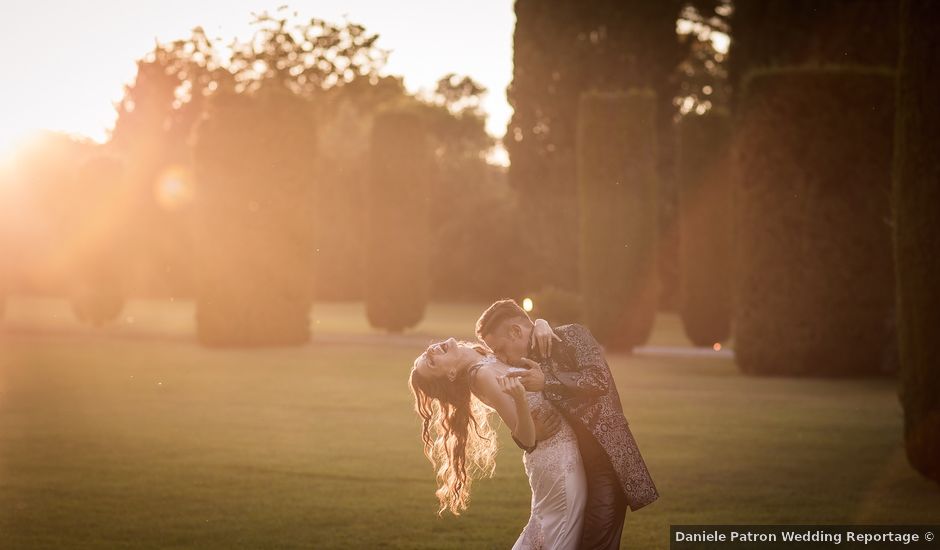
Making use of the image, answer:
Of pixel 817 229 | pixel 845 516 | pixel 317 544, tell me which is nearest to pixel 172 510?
pixel 317 544

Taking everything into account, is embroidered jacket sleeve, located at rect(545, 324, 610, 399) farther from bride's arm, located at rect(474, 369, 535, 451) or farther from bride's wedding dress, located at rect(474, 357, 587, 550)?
bride's arm, located at rect(474, 369, 535, 451)

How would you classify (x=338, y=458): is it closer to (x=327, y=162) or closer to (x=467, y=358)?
(x=467, y=358)

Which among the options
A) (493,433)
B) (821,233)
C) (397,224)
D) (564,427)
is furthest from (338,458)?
(397,224)

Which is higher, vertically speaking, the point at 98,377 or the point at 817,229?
the point at 817,229

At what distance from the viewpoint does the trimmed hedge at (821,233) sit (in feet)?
68.2

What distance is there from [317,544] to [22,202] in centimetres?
4077

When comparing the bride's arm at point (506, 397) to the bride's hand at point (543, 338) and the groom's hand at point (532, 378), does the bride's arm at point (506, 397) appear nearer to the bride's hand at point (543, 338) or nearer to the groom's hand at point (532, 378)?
the groom's hand at point (532, 378)

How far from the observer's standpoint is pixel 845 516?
9.75 metres

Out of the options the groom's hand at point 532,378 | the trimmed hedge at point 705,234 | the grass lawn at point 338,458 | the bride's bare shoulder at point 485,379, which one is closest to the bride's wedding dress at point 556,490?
the groom's hand at point 532,378

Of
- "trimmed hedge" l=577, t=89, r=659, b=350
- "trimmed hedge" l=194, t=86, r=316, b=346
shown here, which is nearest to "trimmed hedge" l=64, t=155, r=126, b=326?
"trimmed hedge" l=194, t=86, r=316, b=346

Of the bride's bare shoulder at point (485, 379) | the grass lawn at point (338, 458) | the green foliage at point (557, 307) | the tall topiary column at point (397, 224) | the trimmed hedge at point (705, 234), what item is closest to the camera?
the bride's bare shoulder at point (485, 379)

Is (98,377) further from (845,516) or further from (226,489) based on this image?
(845,516)

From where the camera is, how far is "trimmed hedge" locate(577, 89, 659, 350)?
25.8 metres

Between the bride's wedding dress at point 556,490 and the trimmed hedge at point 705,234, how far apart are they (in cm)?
2478
